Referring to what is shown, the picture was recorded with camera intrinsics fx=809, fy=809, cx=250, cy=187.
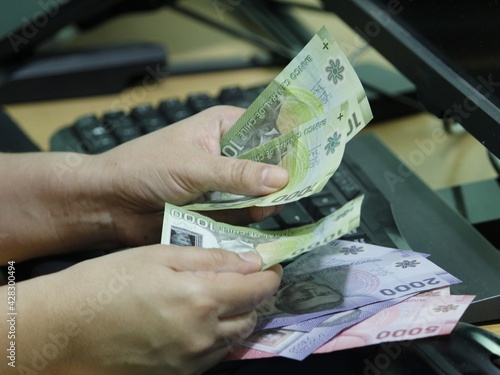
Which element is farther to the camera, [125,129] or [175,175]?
[125,129]

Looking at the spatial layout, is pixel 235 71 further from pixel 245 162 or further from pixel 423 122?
pixel 245 162

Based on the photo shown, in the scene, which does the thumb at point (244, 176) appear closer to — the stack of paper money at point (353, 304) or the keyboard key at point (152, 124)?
the stack of paper money at point (353, 304)

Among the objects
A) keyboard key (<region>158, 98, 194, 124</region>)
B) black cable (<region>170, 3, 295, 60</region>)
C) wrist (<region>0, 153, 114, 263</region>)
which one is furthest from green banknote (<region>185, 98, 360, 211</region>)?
black cable (<region>170, 3, 295, 60</region>)

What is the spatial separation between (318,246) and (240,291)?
0.31 ft

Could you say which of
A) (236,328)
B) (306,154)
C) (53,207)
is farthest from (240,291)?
(53,207)

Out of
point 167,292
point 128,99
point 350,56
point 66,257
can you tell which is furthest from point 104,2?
point 167,292

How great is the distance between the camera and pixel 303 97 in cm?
68

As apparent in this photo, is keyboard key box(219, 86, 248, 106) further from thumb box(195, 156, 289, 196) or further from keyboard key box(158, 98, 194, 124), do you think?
thumb box(195, 156, 289, 196)

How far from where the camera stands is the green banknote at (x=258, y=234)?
605 millimetres

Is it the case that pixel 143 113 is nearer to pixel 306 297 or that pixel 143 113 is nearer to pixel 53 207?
pixel 53 207

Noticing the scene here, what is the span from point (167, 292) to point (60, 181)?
9.9 inches

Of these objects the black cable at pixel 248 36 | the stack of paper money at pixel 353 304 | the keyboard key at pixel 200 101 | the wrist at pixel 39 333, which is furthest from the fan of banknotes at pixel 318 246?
the black cable at pixel 248 36

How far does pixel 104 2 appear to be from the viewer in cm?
105

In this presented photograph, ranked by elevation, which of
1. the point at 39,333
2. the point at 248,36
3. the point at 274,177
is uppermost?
the point at 248,36
